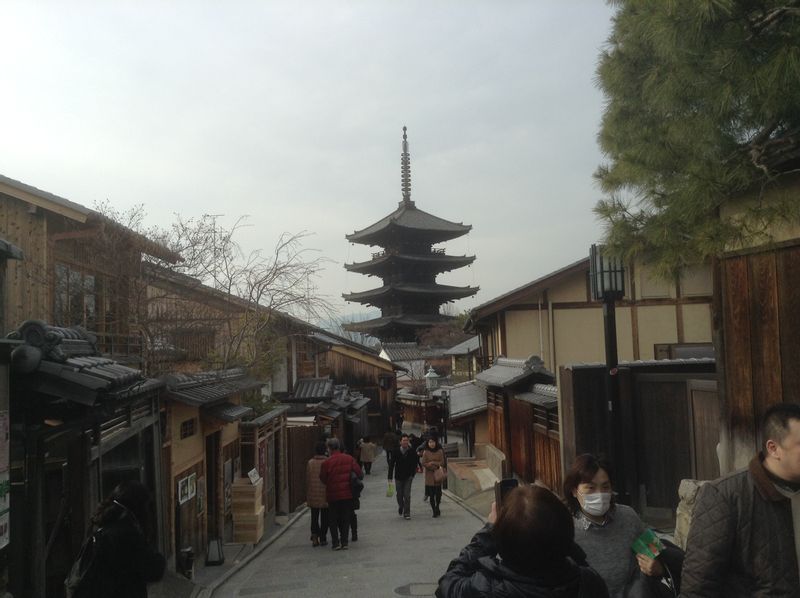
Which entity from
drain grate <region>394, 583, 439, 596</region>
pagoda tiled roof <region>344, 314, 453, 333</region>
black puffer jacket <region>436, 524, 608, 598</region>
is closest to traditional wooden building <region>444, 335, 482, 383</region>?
pagoda tiled roof <region>344, 314, 453, 333</region>

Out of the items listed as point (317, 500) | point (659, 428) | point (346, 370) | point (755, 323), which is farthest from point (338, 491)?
point (346, 370)

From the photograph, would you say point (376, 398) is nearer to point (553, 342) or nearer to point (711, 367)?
point (553, 342)

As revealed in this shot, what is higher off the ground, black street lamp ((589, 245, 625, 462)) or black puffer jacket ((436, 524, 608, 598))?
black street lamp ((589, 245, 625, 462))

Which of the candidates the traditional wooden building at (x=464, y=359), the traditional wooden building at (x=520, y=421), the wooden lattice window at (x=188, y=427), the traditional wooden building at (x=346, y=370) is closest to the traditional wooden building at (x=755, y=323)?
the traditional wooden building at (x=520, y=421)

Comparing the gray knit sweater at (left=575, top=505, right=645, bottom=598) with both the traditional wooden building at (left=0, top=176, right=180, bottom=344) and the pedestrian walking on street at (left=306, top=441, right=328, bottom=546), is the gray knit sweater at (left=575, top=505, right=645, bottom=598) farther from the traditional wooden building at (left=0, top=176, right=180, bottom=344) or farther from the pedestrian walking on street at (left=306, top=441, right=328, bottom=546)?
the traditional wooden building at (left=0, top=176, right=180, bottom=344)

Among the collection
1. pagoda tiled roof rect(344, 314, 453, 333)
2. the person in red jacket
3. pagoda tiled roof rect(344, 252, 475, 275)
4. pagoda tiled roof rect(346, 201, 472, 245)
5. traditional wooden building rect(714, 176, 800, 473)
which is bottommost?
the person in red jacket

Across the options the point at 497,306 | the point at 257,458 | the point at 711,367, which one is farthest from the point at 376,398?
the point at 711,367

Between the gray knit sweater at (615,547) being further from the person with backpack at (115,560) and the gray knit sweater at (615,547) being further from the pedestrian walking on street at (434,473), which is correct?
the pedestrian walking on street at (434,473)

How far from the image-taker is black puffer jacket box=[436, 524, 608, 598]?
238 cm

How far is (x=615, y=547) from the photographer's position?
3.40m

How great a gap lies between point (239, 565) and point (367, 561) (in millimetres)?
1898

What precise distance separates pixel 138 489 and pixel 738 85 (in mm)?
5050

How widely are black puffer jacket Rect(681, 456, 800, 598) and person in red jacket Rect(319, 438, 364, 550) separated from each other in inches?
305

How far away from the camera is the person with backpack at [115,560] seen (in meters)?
3.65
